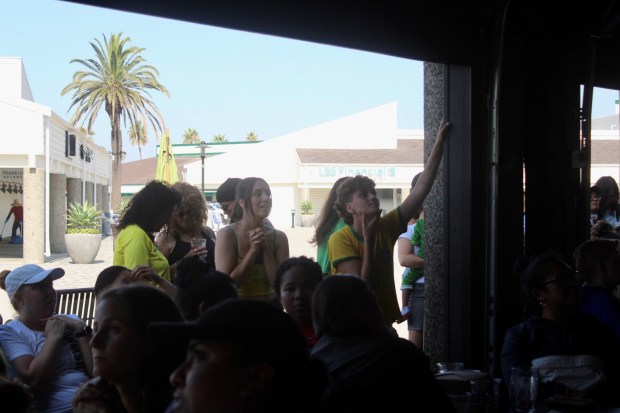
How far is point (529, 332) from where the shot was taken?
3.66m

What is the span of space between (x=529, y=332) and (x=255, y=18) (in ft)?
6.61

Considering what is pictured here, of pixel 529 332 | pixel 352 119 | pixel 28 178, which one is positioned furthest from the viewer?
pixel 352 119

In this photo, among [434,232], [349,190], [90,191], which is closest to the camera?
[349,190]

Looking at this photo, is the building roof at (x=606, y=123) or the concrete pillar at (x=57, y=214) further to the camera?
the building roof at (x=606, y=123)

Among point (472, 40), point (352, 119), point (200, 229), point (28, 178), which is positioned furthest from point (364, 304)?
point (352, 119)

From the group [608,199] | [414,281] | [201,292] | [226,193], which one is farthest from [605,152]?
[201,292]

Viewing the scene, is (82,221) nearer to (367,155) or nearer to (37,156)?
(37,156)

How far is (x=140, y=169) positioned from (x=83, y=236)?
53.9 metres

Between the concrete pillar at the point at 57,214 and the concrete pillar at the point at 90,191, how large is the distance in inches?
502

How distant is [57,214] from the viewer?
2511 cm

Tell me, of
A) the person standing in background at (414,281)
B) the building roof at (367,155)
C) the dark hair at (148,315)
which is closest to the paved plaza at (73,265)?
the person standing in background at (414,281)

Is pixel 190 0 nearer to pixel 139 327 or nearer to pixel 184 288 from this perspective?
pixel 184 288

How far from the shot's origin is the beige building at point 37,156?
22.6 metres

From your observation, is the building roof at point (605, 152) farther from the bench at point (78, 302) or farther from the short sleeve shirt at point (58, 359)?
the short sleeve shirt at point (58, 359)
